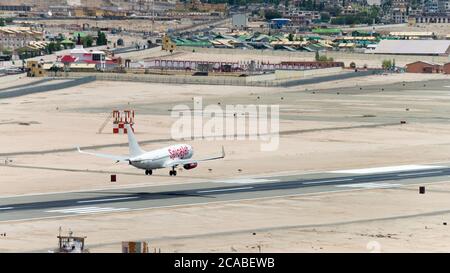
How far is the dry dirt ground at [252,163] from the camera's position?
51.9 m

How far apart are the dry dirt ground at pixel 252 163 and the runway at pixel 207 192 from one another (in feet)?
8.20

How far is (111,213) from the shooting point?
6188cm

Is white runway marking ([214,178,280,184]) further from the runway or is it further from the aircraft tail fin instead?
the aircraft tail fin

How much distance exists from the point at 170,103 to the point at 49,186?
91957 millimetres

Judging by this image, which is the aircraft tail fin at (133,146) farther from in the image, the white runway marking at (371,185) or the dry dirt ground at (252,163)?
the white runway marking at (371,185)

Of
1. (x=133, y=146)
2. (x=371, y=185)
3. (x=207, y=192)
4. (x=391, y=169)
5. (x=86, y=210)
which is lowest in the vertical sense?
(x=391, y=169)

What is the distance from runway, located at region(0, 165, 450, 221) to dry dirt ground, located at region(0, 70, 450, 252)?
250cm

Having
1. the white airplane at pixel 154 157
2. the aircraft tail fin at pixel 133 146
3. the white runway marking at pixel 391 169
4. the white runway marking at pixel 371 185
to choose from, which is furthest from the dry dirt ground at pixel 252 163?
the aircraft tail fin at pixel 133 146

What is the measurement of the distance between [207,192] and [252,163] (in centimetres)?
2171

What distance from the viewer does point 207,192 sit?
7319 centimetres

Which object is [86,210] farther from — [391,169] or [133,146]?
[391,169]

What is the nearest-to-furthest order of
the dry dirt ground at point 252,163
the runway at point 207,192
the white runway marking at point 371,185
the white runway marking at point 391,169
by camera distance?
1. the dry dirt ground at point 252,163
2. the runway at point 207,192
3. the white runway marking at point 371,185
4. the white runway marking at point 391,169

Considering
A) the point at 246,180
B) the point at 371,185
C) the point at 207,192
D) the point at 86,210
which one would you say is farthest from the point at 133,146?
the point at 371,185
